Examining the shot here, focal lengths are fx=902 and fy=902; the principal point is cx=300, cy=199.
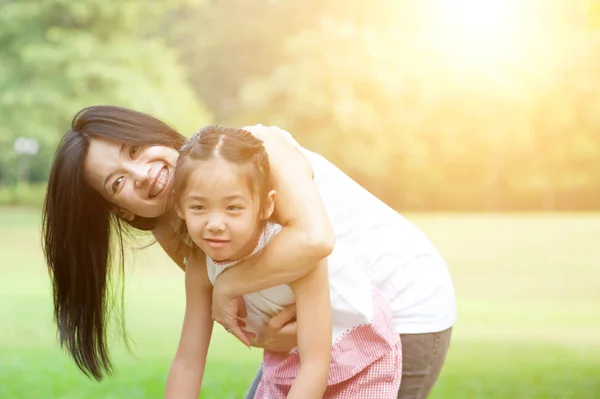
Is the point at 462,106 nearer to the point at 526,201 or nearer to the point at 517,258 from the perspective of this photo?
the point at 526,201

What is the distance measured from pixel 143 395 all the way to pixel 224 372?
0.87 m

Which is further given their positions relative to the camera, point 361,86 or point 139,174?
point 361,86

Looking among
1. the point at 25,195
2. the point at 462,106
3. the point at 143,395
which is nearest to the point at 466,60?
the point at 462,106

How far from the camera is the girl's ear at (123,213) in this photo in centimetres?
182

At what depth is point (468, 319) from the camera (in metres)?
7.87

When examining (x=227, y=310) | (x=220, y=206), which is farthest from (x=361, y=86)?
(x=220, y=206)

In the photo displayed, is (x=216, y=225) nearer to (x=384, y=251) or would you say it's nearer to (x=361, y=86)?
(x=384, y=251)

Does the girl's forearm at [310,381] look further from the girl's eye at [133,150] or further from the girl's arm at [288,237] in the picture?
the girl's eye at [133,150]

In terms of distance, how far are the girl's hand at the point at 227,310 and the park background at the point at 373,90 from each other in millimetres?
9668

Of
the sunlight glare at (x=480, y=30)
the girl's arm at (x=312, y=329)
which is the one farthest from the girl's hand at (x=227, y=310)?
the sunlight glare at (x=480, y=30)

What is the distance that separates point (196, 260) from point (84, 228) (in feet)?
0.90

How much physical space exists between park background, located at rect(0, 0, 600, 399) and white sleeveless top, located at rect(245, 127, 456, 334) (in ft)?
31.1

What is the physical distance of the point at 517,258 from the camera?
10555 millimetres

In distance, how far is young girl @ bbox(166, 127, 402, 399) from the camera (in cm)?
147
